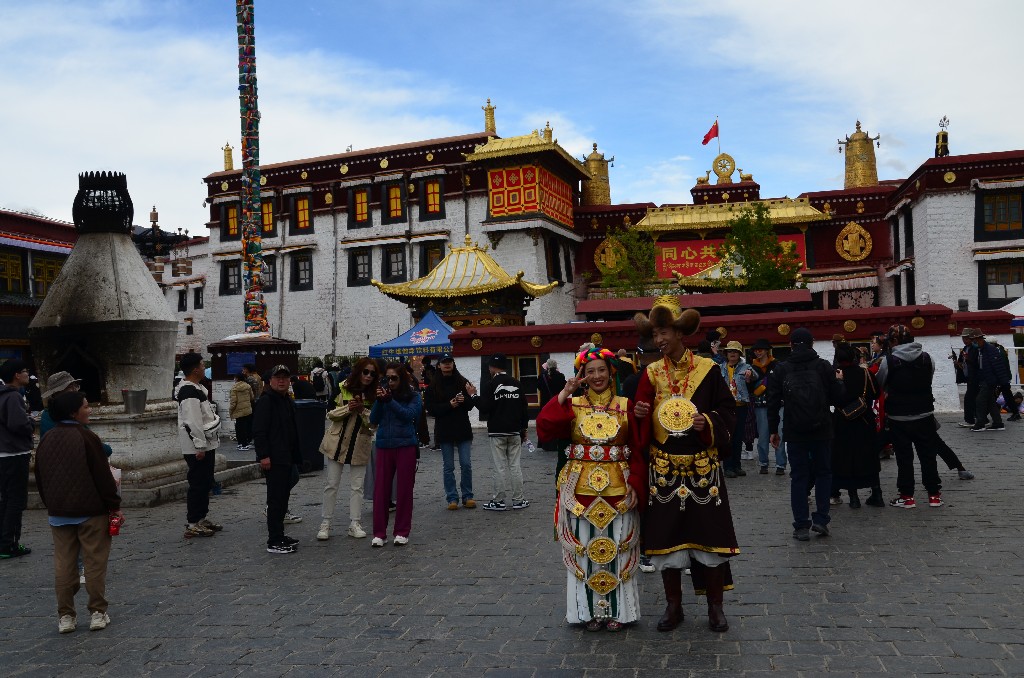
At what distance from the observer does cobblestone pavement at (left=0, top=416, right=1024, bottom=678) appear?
4.46 m

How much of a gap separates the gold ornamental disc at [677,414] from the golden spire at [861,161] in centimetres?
3664

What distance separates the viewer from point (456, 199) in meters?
34.5

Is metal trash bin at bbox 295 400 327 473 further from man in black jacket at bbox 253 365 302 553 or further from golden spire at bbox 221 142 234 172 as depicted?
golden spire at bbox 221 142 234 172

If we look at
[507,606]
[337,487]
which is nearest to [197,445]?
[337,487]

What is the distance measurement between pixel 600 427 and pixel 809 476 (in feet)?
11.1

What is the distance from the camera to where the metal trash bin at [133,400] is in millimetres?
10469

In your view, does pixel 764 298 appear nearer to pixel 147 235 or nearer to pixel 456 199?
pixel 456 199

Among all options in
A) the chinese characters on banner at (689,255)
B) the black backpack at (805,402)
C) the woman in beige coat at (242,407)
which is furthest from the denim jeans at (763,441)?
the chinese characters on banner at (689,255)

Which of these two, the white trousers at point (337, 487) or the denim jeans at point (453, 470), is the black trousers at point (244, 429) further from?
the white trousers at point (337, 487)

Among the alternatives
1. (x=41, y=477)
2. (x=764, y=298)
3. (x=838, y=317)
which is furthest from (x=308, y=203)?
(x=41, y=477)

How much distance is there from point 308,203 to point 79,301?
28316mm

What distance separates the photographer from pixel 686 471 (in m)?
4.93

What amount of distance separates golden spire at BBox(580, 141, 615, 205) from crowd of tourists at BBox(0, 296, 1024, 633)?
2654 cm

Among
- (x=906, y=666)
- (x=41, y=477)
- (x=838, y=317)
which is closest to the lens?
(x=906, y=666)
